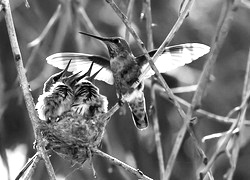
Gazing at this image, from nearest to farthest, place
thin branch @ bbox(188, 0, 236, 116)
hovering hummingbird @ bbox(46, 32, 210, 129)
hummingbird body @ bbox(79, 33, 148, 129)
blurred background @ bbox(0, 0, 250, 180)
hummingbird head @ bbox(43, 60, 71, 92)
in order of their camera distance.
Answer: thin branch @ bbox(188, 0, 236, 116) < hovering hummingbird @ bbox(46, 32, 210, 129) < hummingbird body @ bbox(79, 33, 148, 129) < hummingbird head @ bbox(43, 60, 71, 92) < blurred background @ bbox(0, 0, 250, 180)

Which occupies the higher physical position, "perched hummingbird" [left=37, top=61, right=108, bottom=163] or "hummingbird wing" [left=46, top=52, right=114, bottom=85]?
"hummingbird wing" [left=46, top=52, right=114, bottom=85]

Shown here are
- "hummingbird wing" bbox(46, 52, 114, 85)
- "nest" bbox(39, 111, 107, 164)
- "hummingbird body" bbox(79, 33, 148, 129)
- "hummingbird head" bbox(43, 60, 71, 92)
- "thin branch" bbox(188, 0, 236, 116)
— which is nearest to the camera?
"thin branch" bbox(188, 0, 236, 116)

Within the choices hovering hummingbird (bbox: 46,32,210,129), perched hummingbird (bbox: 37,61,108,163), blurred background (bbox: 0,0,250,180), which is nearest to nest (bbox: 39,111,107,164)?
perched hummingbird (bbox: 37,61,108,163)

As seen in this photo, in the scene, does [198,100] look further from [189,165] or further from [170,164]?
[189,165]

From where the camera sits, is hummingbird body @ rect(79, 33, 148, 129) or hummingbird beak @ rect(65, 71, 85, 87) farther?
hummingbird beak @ rect(65, 71, 85, 87)

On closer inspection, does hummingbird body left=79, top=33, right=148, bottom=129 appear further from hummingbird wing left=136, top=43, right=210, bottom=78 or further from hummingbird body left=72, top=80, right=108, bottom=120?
hummingbird body left=72, top=80, right=108, bottom=120

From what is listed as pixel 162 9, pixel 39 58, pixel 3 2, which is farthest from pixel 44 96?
pixel 162 9

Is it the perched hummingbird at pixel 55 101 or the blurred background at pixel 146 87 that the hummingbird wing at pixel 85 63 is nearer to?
the perched hummingbird at pixel 55 101
